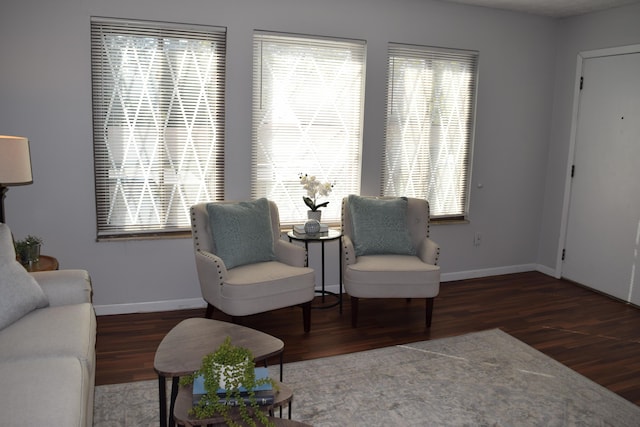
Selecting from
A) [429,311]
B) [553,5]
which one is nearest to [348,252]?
[429,311]

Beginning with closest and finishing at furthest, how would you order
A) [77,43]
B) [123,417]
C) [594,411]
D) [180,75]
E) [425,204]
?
1. [123,417]
2. [594,411]
3. [77,43]
4. [180,75]
5. [425,204]

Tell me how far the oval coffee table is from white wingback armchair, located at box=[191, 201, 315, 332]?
2.69 feet

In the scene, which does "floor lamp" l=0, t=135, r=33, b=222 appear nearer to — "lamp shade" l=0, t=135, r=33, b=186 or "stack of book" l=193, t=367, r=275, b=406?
"lamp shade" l=0, t=135, r=33, b=186

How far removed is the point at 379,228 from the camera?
409 cm

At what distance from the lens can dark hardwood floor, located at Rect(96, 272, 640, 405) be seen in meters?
3.25

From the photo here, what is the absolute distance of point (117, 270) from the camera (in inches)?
154

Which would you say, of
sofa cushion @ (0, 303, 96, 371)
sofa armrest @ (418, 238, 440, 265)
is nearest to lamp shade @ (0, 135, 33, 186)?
sofa cushion @ (0, 303, 96, 371)

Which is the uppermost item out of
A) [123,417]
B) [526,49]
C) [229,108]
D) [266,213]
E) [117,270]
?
[526,49]

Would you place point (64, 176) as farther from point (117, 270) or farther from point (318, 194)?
point (318, 194)

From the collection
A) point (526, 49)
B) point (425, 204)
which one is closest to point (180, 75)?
point (425, 204)

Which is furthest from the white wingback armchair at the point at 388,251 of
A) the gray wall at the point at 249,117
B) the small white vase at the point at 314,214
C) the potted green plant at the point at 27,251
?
the potted green plant at the point at 27,251

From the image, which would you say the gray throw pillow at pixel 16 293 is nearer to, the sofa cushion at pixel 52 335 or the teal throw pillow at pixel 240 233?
the sofa cushion at pixel 52 335

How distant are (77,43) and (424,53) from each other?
9.15ft

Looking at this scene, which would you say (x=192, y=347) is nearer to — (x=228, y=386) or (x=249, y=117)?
(x=228, y=386)
